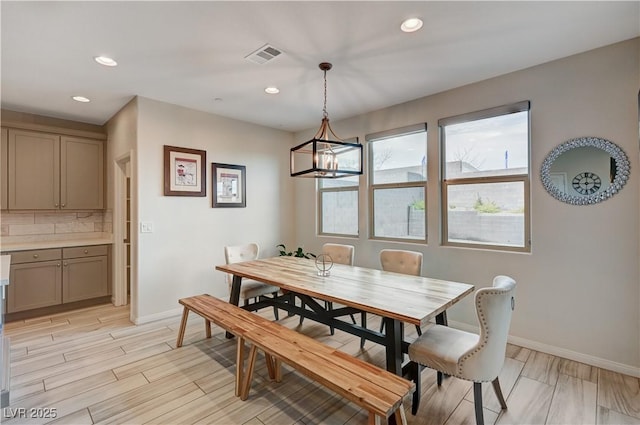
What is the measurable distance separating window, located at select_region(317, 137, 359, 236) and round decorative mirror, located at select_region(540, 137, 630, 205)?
91.6 inches

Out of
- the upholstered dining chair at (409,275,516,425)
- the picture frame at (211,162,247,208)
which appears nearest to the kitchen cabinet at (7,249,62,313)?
the picture frame at (211,162,247,208)

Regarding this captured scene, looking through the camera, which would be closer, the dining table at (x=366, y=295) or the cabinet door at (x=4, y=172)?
the dining table at (x=366, y=295)

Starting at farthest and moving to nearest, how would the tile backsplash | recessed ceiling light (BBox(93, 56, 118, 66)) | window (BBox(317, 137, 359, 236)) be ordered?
window (BBox(317, 137, 359, 236)), the tile backsplash, recessed ceiling light (BBox(93, 56, 118, 66))

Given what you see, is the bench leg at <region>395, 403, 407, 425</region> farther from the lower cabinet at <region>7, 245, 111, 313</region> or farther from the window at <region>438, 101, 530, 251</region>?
the lower cabinet at <region>7, 245, 111, 313</region>

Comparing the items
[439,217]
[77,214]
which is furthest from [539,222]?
[77,214]

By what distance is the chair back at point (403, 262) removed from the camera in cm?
298

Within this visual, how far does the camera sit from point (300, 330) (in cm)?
340

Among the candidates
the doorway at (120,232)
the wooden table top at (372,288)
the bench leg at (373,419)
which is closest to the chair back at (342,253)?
the wooden table top at (372,288)

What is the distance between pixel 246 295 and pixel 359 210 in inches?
77.3

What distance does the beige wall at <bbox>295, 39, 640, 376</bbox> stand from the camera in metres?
2.45

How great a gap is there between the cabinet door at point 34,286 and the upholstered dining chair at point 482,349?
4.46 metres

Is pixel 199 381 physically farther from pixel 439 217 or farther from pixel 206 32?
pixel 439 217

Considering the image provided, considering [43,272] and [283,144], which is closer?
[43,272]

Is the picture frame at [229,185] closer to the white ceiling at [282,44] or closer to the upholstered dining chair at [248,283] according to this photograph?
the upholstered dining chair at [248,283]
